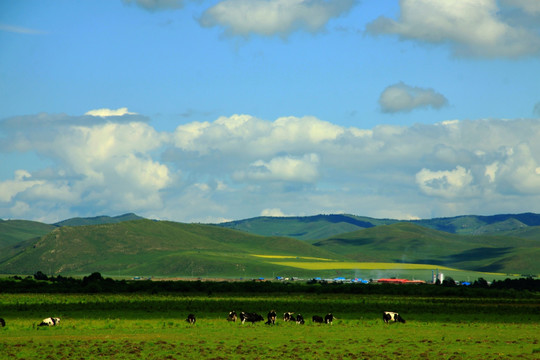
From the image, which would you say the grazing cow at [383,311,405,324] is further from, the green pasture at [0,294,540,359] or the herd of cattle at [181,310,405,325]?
the green pasture at [0,294,540,359]

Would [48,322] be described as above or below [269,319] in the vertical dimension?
below

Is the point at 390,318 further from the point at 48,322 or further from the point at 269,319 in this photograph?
the point at 48,322

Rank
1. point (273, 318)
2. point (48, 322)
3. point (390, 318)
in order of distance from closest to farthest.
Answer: point (48, 322) → point (273, 318) → point (390, 318)

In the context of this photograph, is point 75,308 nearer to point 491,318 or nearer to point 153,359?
point 491,318

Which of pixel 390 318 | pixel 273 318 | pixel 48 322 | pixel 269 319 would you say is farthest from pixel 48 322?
pixel 390 318

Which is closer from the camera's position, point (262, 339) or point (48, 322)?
point (262, 339)

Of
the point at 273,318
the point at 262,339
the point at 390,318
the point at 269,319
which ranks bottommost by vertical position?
the point at 262,339

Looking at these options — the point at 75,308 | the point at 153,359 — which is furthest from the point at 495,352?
the point at 75,308

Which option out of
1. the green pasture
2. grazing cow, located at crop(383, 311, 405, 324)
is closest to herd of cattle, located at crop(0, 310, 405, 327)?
grazing cow, located at crop(383, 311, 405, 324)

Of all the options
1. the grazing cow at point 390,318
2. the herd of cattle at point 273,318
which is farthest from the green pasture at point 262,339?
the grazing cow at point 390,318

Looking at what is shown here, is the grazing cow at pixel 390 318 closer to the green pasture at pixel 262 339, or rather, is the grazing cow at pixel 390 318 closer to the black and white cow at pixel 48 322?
the green pasture at pixel 262 339

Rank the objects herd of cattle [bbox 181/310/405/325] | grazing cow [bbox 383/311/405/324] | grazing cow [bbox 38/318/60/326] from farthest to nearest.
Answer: grazing cow [bbox 383/311/405/324], herd of cattle [bbox 181/310/405/325], grazing cow [bbox 38/318/60/326]

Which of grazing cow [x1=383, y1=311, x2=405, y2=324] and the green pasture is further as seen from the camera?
grazing cow [x1=383, y1=311, x2=405, y2=324]

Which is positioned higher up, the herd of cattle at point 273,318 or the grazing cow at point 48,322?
the herd of cattle at point 273,318
